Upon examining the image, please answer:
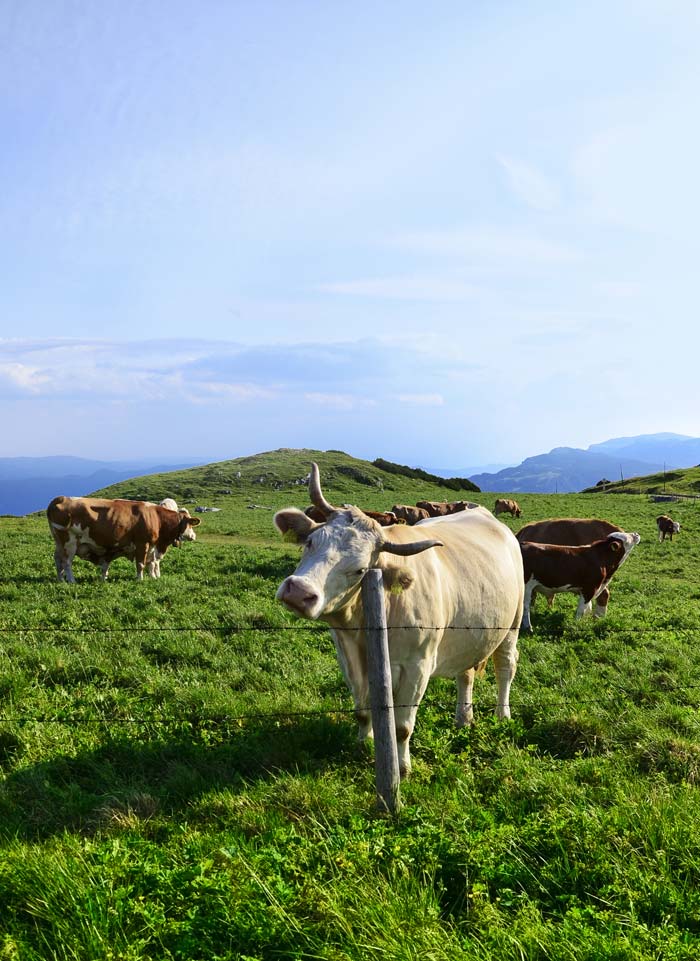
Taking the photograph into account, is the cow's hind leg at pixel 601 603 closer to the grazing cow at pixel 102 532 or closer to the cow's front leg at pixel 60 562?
the grazing cow at pixel 102 532

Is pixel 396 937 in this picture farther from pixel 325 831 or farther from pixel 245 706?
pixel 245 706

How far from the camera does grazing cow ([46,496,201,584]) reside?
581 inches

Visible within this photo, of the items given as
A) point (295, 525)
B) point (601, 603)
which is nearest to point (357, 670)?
point (295, 525)

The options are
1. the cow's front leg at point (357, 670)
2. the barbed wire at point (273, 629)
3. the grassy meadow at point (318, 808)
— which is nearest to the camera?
the grassy meadow at point (318, 808)

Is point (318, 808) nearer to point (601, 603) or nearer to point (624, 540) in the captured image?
point (601, 603)

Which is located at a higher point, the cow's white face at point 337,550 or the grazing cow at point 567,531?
the cow's white face at point 337,550

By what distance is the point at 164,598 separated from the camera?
484 inches

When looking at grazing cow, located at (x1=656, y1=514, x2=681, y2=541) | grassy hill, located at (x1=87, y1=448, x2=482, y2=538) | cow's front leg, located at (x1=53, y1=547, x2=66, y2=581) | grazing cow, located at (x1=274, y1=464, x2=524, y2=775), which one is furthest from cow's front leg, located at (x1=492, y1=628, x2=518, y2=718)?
grassy hill, located at (x1=87, y1=448, x2=482, y2=538)

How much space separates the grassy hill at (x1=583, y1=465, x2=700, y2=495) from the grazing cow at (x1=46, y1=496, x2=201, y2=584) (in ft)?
169

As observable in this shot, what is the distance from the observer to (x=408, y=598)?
5301 millimetres

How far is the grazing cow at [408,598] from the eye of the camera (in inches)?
184

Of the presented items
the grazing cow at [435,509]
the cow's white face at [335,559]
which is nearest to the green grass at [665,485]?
the grazing cow at [435,509]

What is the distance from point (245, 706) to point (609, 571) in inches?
345

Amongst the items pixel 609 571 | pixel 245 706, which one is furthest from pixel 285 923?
pixel 609 571
